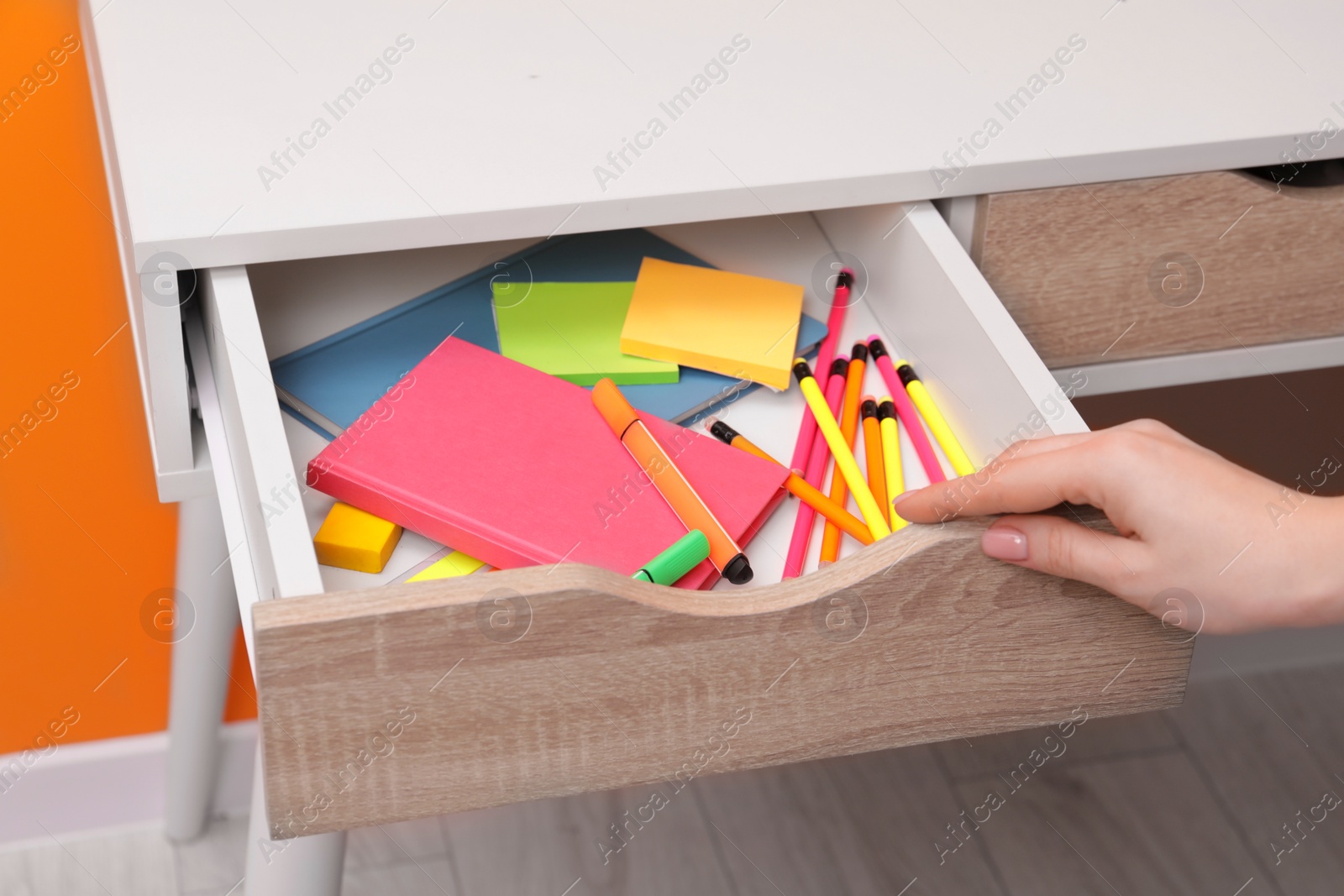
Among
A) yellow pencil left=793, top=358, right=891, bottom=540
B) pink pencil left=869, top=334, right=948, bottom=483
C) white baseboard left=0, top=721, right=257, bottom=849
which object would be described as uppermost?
pink pencil left=869, top=334, right=948, bottom=483

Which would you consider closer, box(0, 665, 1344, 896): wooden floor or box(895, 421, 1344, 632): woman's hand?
box(895, 421, 1344, 632): woman's hand

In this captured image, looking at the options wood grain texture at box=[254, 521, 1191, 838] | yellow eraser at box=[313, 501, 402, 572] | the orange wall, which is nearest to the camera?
wood grain texture at box=[254, 521, 1191, 838]

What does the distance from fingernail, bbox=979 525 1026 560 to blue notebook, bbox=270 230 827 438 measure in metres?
0.22

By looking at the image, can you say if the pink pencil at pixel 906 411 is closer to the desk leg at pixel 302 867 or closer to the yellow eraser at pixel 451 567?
the yellow eraser at pixel 451 567

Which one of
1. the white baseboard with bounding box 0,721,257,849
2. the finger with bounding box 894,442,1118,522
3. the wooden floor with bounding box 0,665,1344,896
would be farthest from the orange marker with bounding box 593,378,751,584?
the white baseboard with bounding box 0,721,257,849

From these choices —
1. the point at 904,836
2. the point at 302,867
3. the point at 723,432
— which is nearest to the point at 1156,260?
the point at 723,432

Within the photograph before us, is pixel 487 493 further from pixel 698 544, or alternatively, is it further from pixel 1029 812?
pixel 1029 812

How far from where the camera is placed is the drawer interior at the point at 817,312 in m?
0.60

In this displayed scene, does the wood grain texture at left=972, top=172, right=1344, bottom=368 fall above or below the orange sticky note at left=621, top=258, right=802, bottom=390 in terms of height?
above

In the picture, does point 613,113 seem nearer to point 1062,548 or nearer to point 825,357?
point 825,357

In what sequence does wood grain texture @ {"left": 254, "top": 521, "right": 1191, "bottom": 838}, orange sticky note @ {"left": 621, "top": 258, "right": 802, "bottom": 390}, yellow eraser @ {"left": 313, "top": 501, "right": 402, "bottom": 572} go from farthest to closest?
orange sticky note @ {"left": 621, "top": 258, "right": 802, "bottom": 390} < yellow eraser @ {"left": 313, "top": 501, "right": 402, "bottom": 572} < wood grain texture @ {"left": 254, "top": 521, "right": 1191, "bottom": 838}

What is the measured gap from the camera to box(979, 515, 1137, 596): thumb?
0.51 meters

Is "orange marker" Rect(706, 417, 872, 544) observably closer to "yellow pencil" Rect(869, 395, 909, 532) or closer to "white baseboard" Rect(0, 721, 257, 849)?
"yellow pencil" Rect(869, 395, 909, 532)

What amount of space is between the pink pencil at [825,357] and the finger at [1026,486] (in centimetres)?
13
